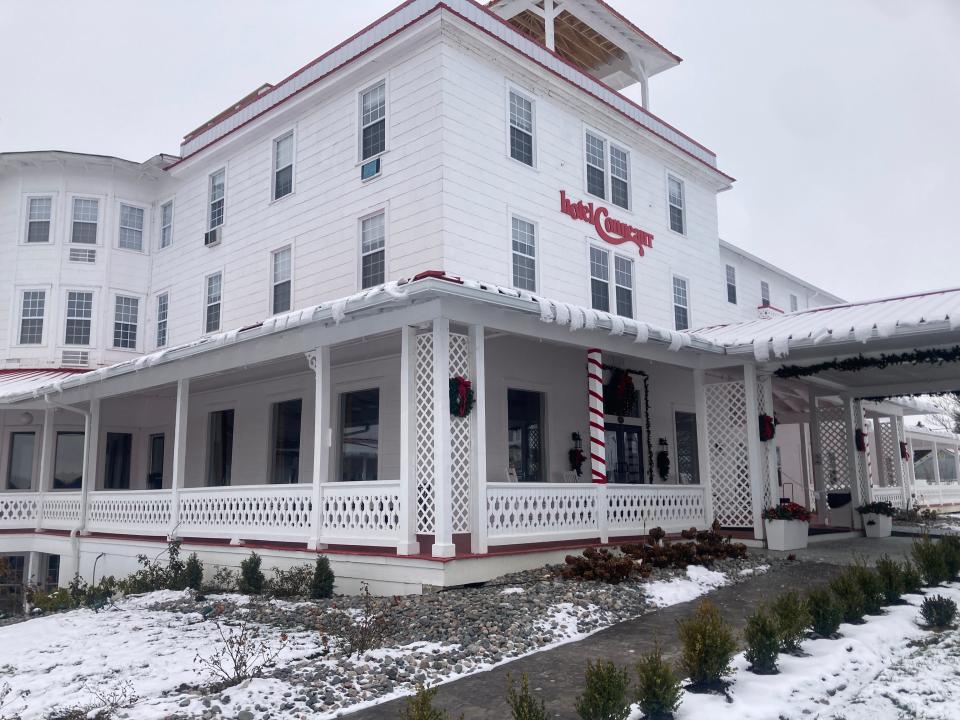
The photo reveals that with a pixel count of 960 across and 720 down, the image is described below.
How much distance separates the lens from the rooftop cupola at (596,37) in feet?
58.5

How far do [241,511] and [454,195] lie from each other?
631 centimetres

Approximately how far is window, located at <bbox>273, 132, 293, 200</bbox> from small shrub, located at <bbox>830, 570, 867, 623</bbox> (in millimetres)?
12983

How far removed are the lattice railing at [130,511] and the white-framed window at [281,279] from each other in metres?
4.37

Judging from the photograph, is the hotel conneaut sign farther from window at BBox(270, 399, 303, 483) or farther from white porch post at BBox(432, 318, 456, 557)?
window at BBox(270, 399, 303, 483)

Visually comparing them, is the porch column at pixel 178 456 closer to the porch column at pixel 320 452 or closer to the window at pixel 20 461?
the porch column at pixel 320 452

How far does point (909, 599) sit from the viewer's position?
8.57 meters

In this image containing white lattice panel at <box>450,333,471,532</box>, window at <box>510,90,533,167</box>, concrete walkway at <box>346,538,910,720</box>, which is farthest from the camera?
window at <box>510,90,533,167</box>

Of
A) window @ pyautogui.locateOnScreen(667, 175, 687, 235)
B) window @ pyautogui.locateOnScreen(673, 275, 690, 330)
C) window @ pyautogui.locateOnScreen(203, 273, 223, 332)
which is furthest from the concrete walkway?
window @ pyautogui.locateOnScreen(203, 273, 223, 332)

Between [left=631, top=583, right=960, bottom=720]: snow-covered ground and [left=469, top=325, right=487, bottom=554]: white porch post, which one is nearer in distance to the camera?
[left=631, top=583, right=960, bottom=720]: snow-covered ground

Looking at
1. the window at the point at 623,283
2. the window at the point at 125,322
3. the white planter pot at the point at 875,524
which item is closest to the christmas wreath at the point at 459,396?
the window at the point at 623,283

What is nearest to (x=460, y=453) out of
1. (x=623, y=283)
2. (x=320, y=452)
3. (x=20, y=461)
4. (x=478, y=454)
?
(x=478, y=454)

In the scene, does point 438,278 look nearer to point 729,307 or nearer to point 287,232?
point 287,232

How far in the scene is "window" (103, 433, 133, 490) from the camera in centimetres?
2122

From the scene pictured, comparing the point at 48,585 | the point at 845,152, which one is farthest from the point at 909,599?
the point at 845,152
